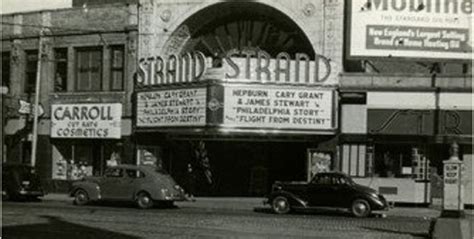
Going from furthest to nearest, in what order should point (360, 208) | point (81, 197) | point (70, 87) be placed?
point (70, 87), point (81, 197), point (360, 208)

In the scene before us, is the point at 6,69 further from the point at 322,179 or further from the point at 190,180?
the point at 322,179

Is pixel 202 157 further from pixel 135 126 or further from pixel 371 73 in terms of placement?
pixel 371 73

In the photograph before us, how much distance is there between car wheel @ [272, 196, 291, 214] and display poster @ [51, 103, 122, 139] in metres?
11.3

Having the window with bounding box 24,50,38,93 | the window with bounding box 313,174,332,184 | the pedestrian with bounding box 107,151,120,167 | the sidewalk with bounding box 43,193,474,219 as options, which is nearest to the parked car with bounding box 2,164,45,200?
the sidewalk with bounding box 43,193,474,219

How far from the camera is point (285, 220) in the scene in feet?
78.6

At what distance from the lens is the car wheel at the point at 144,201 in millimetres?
28500

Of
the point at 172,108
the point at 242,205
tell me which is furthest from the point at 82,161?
the point at 242,205

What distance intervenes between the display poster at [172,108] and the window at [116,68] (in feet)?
6.50

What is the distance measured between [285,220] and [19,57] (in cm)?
2000

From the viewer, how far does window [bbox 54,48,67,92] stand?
38.1 meters

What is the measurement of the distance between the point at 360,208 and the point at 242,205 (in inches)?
268

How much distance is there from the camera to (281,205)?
27.3 m

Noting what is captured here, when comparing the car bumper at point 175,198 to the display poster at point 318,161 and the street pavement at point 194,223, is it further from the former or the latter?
the display poster at point 318,161

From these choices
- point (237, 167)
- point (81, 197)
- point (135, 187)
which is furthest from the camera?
point (237, 167)
